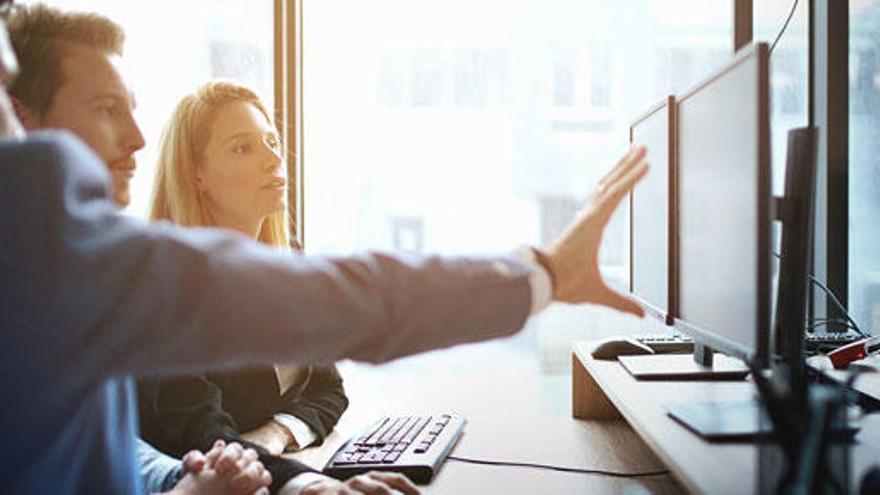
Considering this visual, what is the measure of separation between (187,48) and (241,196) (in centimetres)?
98

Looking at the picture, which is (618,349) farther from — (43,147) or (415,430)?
(43,147)

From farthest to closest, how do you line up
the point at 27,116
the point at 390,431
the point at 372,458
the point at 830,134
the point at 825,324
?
the point at 830,134
the point at 825,324
the point at 390,431
the point at 372,458
the point at 27,116

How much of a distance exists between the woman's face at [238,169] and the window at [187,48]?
539 millimetres

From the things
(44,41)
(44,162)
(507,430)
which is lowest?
(507,430)

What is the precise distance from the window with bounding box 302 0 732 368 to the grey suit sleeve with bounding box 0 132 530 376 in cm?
186

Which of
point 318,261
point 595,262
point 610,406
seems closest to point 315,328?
point 318,261

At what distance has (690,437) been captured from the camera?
3.21 feet

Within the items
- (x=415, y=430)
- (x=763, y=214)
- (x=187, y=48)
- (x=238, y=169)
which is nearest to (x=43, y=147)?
(x=763, y=214)

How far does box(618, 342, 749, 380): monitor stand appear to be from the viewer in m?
1.40

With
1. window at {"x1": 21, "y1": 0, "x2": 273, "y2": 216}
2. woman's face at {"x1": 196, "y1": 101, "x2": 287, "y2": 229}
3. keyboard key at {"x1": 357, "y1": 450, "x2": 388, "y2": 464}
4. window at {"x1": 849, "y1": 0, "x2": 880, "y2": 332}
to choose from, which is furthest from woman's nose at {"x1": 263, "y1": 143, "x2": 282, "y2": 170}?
window at {"x1": 849, "y1": 0, "x2": 880, "y2": 332}

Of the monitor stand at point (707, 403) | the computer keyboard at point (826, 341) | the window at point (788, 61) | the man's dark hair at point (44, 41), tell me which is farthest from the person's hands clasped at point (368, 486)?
the window at point (788, 61)

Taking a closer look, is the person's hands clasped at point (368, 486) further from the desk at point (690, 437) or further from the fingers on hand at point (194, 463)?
the desk at point (690, 437)

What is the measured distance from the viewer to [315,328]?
662mm

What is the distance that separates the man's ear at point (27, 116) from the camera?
3.00 ft
